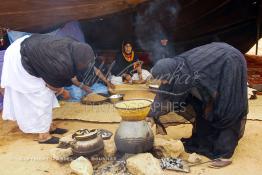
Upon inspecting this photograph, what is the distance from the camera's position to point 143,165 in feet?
9.95

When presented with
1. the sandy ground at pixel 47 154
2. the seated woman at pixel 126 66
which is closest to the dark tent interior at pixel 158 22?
the seated woman at pixel 126 66

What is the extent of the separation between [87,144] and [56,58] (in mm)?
1155

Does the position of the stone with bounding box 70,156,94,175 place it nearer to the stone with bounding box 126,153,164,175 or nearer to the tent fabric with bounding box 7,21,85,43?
the stone with bounding box 126,153,164,175

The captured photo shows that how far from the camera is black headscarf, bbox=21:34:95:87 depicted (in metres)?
3.89

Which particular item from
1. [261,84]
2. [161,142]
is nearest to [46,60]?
[161,142]

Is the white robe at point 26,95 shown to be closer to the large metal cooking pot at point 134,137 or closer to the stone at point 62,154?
the stone at point 62,154

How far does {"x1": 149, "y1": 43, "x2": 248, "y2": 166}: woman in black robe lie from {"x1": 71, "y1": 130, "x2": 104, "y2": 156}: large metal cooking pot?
2.34 feet

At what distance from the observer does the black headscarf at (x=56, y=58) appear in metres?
3.89

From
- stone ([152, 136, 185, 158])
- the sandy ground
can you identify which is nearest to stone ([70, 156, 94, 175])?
the sandy ground

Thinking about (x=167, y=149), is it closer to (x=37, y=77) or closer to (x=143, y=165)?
(x=143, y=165)

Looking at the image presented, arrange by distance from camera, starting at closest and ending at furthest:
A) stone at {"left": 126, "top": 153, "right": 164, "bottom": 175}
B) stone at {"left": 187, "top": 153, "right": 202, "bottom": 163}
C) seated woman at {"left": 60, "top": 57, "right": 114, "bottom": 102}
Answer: stone at {"left": 126, "top": 153, "right": 164, "bottom": 175}, stone at {"left": 187, "top": 153, "right": 202, "bottom": 163}, seated woman at {"left": 60, "top": 57, "right": 114, "bottom": 102}

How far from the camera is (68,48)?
3955 millimetres

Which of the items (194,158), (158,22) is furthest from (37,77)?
(158,22)

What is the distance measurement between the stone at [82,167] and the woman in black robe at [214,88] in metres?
0.92
